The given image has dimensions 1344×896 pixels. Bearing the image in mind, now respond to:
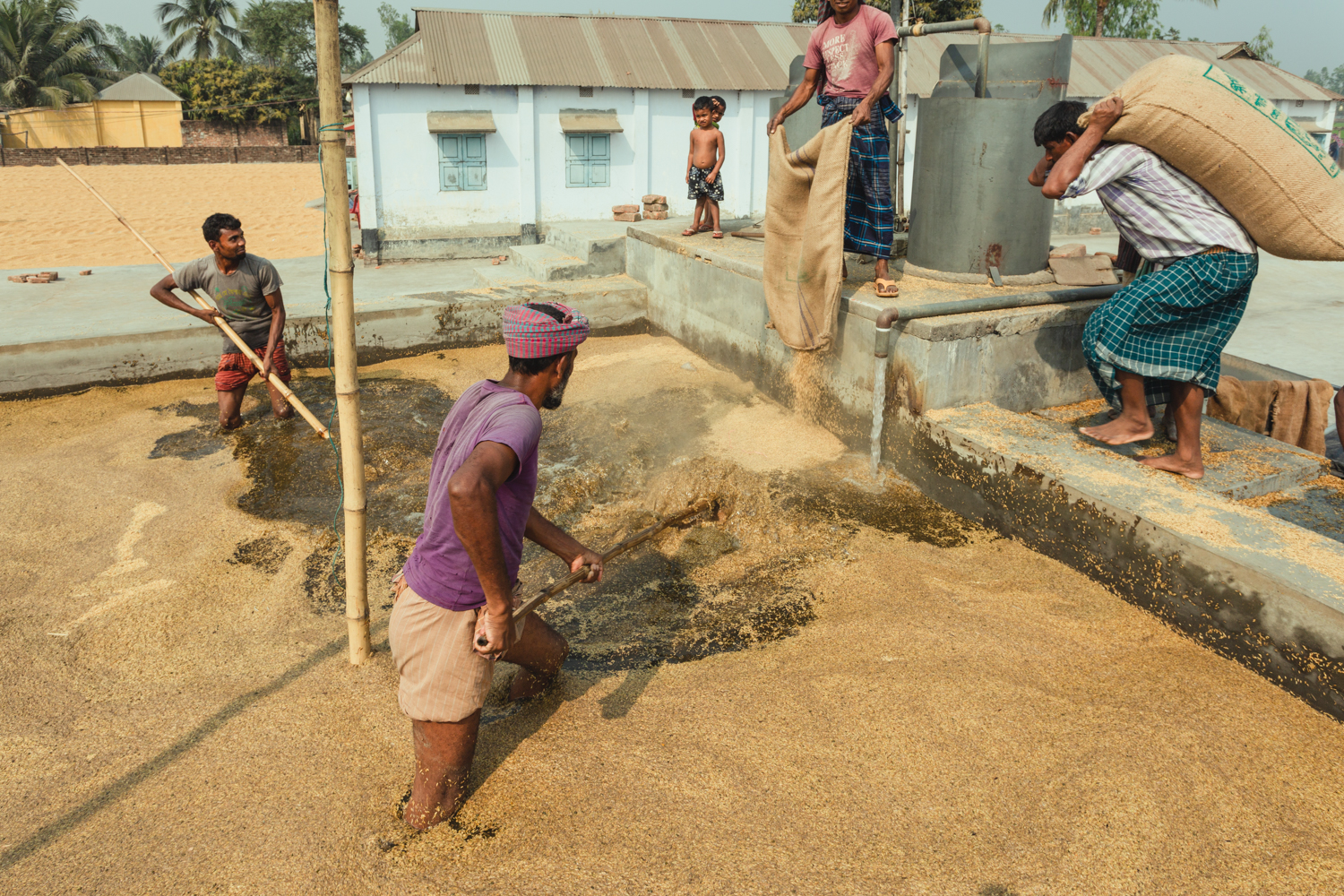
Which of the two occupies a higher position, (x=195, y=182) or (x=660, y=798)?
(x=195, y=182)

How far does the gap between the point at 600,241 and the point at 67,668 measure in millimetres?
6583

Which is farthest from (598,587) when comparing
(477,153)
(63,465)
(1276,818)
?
(477,153)

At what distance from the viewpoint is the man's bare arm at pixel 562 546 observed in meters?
2.69

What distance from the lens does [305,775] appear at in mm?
2557

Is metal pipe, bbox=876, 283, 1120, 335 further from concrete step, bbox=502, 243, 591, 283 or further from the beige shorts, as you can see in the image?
concrete step, bbox=502, 243, 591, 283

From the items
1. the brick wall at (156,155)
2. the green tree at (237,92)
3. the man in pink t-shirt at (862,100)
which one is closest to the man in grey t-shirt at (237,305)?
the man in pink t-shirt at (862,100)

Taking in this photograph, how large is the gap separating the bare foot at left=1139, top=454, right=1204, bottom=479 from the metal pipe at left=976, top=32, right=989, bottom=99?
8.34ft

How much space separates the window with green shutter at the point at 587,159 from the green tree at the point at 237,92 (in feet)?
79.6

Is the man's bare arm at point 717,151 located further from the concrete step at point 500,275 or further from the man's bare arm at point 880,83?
the man's bare arm at point 880,83

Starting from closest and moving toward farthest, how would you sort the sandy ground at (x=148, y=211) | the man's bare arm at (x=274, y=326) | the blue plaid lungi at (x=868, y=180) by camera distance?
the blue plaid lungi at (x=868, y=180)
the man's bare arm at (x=274, y=326)
the sandy ground at (x=148, y=211)

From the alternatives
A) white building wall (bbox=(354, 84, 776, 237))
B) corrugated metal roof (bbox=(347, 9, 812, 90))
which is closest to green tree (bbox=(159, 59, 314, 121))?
corrugated metal roof (bbox=(347, 9, 812, 90))

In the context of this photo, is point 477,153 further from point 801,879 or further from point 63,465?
point 801,879

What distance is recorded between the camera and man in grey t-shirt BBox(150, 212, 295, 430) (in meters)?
5.71

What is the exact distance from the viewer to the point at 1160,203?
3570 mm
